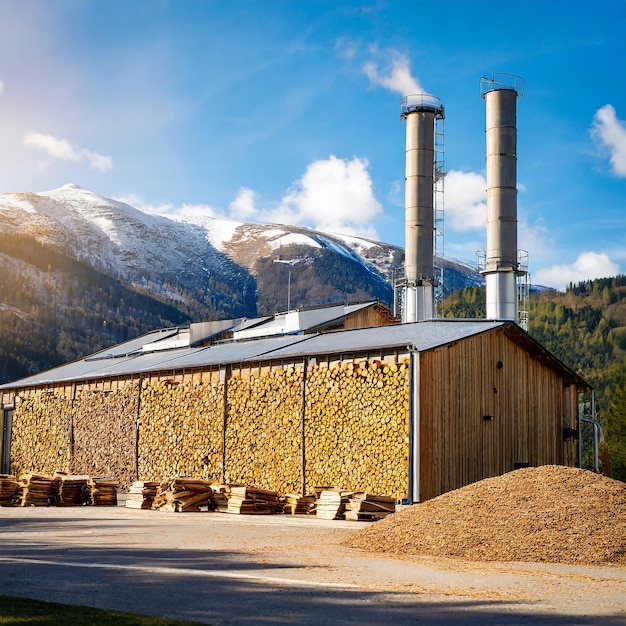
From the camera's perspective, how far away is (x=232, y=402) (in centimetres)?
2348

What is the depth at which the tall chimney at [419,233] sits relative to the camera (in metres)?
36.9

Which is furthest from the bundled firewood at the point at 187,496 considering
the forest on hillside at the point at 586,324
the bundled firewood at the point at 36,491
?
the forest on hillside at the point at 586,324

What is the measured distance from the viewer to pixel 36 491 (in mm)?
23156

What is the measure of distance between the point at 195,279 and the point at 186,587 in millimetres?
160001

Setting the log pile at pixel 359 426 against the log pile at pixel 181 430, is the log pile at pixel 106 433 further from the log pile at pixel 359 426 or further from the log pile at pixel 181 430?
the log pile at pixel 359 426

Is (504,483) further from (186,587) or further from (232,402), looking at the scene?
(232,402)

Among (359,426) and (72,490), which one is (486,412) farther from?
(72,490)

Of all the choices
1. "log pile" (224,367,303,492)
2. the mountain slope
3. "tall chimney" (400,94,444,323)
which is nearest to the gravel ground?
"log pile" (224,367,303,492)

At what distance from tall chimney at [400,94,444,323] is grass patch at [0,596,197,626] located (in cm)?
2986

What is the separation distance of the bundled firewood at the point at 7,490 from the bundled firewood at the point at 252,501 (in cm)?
651

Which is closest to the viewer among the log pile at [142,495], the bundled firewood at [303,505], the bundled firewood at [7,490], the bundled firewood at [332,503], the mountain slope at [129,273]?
the bundled firewood at [332,503]

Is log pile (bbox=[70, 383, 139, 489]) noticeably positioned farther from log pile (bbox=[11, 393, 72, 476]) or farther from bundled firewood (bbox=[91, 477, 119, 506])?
bundled firewood (bbox=[91, 477, 119, 506])

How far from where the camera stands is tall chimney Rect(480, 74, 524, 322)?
1340 inches

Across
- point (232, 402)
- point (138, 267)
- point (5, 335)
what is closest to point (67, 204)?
point (138, 267)
